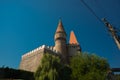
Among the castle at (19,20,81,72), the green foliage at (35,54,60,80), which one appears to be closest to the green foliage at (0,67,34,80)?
the green foliage at (35,54,60,80)

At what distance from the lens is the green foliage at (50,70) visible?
2969cm

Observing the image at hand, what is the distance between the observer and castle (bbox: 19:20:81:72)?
145 ft

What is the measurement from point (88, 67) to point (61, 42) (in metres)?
16.7

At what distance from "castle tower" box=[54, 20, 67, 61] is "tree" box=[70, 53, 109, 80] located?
13.1m

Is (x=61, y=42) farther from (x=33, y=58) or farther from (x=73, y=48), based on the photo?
(x=33, y=58)

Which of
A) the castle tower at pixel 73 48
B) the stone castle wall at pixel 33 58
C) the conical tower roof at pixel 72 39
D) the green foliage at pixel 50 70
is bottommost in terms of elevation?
the green foliage at pixel 50 70

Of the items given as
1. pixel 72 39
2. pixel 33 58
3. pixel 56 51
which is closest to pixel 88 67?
pixel 33 58

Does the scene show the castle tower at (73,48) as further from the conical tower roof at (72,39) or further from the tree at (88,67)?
the tree at (88,67)

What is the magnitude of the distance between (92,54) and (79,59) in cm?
246

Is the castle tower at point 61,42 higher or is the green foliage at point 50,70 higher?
the castle tower at point 61,42

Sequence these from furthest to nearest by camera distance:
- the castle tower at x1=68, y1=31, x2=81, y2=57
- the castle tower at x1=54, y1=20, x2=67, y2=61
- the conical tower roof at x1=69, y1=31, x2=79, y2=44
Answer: the conical tower roof at x1=69, y1=31, x2=79, y2=44
the castle tower at x1=68, y1=31, x2=81, y2=57
the castle tower at x1=54, y1=20, x2=67, y2=61

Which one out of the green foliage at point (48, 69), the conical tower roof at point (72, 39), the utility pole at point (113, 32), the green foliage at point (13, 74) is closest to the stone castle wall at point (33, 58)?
the green foliage at point (13, 74)

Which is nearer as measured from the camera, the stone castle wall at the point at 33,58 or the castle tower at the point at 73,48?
the stone castle wall at the point at 33,58

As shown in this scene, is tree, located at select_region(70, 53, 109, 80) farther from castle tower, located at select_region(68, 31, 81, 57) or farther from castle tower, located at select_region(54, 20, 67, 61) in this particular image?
castle tower, located at select_region(68, 31, 81, 57)
